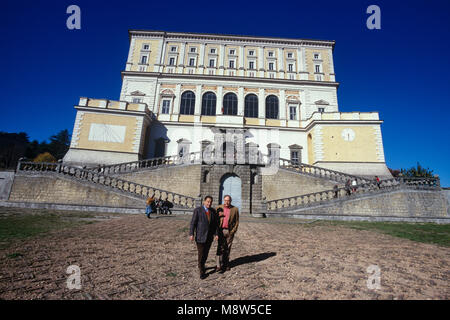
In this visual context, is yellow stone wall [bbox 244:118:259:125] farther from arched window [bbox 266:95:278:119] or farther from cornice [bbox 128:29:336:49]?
cornice [bbox 128:29:336:49]

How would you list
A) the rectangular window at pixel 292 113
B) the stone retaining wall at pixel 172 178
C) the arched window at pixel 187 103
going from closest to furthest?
the stone retaining wall at pixel 172 178
the arched window at pixel 187 103
the rectangular window at pixel 292 113

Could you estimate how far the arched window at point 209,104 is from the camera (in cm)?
2747

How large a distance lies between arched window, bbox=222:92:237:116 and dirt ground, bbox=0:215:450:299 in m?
22.5

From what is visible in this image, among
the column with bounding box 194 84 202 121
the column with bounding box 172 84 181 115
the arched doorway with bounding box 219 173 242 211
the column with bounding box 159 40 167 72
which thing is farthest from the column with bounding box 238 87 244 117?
the arched doorway with bounding box 219 173 242 211

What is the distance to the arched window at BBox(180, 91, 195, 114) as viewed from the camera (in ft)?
90.1

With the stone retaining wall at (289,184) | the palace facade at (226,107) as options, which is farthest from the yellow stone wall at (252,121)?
the stone retaining wall at (289,184)

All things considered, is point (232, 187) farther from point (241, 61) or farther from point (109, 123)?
point (241, 61)

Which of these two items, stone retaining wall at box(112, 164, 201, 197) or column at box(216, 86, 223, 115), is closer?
stone retaining wall at box(112, 164, 201, 197)

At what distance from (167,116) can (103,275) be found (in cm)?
2451

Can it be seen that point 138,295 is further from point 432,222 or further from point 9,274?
point 432,222

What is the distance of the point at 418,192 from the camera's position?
14078mm

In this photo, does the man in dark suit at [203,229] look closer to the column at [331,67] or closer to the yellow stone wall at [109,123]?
the yellow stone wall at [109,123]

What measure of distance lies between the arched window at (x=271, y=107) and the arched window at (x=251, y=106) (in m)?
1.60

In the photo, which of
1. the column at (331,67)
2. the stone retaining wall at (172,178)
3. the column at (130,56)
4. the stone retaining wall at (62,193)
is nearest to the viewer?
the stone retaining wall at (62,193)
